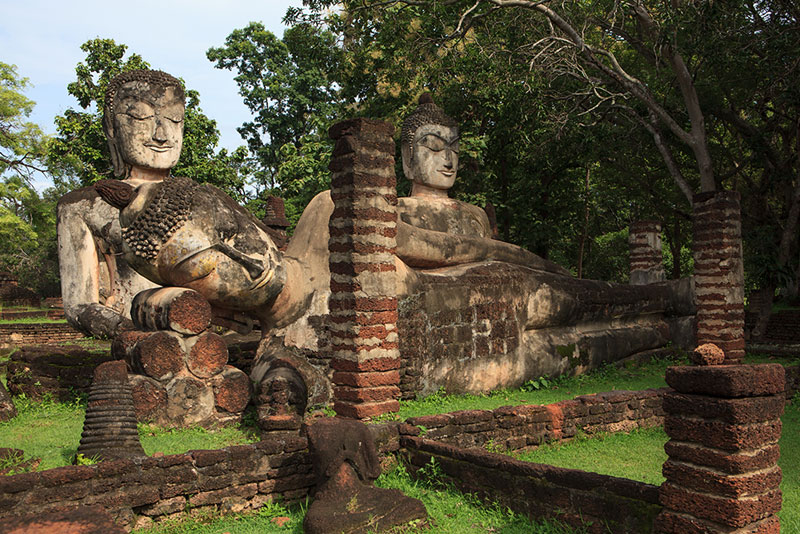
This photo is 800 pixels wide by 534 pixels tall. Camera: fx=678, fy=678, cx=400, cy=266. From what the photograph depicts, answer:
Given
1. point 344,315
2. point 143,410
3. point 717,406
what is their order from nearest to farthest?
point 717,406, point 143,410, point 344,315

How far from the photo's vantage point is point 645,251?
44.3ft

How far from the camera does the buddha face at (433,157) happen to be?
9797mm

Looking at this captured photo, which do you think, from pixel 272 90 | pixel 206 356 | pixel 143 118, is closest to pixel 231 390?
pixel 206 356

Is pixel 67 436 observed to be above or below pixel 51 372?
below

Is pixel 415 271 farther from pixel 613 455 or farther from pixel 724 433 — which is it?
pixel 724 433

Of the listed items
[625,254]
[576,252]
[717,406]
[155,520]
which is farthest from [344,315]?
[625,254]

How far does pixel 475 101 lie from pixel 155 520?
11299 mm

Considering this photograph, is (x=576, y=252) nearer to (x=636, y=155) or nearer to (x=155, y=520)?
(x=636, y=155)

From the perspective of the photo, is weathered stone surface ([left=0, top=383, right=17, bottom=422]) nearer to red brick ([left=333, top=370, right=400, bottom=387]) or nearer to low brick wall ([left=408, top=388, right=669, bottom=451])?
red brick ([left=333, top=370, right=400, bottom=387])

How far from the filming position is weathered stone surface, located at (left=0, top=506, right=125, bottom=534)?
289cm

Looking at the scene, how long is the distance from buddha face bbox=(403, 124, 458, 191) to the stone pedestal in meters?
4.37

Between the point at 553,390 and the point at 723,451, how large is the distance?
5.23 meters

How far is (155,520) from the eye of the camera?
456 cm

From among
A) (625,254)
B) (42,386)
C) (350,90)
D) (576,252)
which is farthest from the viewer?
(625,254)
